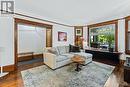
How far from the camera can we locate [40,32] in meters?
6.72

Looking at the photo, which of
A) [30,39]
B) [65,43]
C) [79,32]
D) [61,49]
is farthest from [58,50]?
[79,32]

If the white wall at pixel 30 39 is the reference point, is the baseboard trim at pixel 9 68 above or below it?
below

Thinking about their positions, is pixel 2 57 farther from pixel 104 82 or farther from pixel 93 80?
pixel 104 82

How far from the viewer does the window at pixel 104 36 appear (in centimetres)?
537

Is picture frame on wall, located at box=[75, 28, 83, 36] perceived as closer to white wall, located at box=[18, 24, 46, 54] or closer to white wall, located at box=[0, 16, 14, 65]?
white wall, located at box=[18, 24, 46, 54]

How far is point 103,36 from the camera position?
5934 millimetres

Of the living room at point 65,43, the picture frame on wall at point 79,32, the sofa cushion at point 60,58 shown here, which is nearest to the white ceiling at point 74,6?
the living room at point 65,43

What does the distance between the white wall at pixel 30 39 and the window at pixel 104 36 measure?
11.1ft

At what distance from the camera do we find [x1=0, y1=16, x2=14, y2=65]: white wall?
3.49 meters

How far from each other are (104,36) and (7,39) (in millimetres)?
5150

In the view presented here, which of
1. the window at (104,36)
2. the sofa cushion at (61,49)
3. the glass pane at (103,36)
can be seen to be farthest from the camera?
the glass pane at (103,36)

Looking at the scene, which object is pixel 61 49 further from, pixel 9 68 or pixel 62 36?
A: pixel 9 68

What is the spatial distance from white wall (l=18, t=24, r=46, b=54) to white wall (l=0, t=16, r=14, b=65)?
2.13 meters

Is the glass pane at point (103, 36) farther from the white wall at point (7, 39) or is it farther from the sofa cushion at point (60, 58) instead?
the white wall at point (7, 39)
